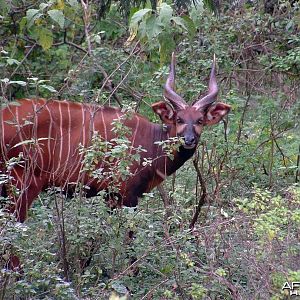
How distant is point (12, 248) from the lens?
14.8ft

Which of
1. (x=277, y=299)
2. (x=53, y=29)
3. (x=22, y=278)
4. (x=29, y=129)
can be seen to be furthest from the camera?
(x=53, y=29)

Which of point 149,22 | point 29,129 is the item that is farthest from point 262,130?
point 149,22

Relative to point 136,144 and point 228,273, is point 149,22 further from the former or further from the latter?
point 136,144

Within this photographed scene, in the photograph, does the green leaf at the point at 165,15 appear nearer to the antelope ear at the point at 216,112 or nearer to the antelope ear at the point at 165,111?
the antelope ear at the point at 165,111

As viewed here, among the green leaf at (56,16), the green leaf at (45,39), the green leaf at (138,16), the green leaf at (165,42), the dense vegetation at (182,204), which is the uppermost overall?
the green leaf at (138,16)

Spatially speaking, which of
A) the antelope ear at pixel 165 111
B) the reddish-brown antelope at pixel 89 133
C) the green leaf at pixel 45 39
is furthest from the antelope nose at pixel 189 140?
the green leaf at pixel 45 39

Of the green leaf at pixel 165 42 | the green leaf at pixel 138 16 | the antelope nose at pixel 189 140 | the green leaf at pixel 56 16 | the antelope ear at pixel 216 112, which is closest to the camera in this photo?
the green leaf at pixel 138 16

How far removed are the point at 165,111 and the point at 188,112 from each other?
22 centimetres

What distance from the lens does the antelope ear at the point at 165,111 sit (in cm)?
645

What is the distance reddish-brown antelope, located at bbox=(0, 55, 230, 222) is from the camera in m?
6.05

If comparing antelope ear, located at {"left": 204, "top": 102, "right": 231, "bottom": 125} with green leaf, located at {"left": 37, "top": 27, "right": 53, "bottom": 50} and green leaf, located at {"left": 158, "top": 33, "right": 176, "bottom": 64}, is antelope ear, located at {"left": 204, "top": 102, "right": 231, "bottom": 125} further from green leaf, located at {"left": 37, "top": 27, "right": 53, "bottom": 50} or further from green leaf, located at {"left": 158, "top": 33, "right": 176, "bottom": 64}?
green leaf, located at {"left": 158, "top": 33, "right": 176, "bottom": 64}

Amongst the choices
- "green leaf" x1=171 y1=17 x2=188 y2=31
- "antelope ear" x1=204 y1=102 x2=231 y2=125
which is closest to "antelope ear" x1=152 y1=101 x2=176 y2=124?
"antelope ear" x1=204 y1=102 x2=231 y2=125

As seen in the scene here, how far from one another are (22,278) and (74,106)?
1.94m

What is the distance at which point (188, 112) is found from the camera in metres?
6.35
